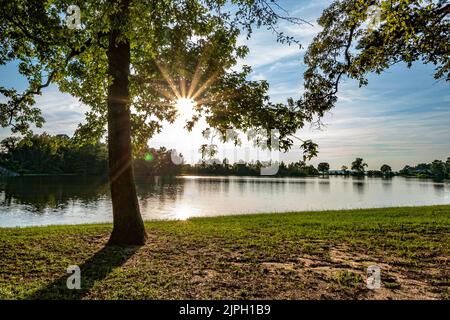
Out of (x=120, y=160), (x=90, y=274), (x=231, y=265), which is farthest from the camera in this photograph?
(x=120, y=160)

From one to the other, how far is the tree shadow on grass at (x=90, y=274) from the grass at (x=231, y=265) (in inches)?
0.9

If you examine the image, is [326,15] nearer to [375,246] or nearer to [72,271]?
[375,246]

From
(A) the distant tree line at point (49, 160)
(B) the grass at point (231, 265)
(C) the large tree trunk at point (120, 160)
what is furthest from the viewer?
(A) the distant tree line at point (49, 160)

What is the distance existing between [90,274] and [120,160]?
14.5ft

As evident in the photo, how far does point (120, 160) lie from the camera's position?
11.0 metres

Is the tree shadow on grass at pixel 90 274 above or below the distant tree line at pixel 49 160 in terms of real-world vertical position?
below

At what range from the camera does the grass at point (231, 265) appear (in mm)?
6305

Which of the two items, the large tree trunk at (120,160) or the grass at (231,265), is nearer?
the grass at (231,265)

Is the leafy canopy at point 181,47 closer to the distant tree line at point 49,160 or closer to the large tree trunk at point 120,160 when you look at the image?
the large tree trunk at point 120,160

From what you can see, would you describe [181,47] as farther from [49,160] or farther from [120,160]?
[49,160]

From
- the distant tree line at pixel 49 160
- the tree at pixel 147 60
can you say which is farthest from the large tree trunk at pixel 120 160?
the distant tree line at pixel 49 160

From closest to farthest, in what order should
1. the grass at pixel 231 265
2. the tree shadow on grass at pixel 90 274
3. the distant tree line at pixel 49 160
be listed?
the tree shadow on grass at pixel 90 274, the grass at pixel 231 265, the distant tree line at pixel 49 160

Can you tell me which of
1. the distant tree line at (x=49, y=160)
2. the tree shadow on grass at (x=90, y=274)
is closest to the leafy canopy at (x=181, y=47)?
the tree shadow on grass at (x=90, y=274)

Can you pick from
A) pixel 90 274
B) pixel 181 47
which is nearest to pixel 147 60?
pixel 181 47
